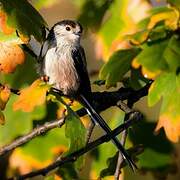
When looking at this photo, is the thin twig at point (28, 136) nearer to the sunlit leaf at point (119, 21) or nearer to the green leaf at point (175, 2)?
the sunlit leaf at point (119, 21)

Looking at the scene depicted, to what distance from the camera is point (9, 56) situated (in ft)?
7.93

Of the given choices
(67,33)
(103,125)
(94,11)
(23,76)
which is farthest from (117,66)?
(67,33)

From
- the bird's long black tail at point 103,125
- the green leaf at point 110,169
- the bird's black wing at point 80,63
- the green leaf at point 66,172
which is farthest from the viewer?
the bird's black wing at point 80,63

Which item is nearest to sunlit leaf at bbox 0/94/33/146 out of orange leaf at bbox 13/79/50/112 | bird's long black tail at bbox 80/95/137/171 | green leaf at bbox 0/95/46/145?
green leaf at bbox 0/95/46/145

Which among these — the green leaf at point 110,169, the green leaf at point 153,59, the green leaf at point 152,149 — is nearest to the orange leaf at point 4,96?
the green leaf at point 153,59

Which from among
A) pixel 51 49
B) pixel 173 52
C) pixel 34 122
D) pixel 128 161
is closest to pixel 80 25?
pixel 51 49

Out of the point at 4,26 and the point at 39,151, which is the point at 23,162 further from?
the point at 4,26

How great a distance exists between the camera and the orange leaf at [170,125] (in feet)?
8.30

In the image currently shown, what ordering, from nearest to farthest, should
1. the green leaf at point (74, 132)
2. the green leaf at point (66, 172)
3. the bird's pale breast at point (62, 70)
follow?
the green leaf at point (74, 132)
the green leaf at point (66, 172)
the bird's pale breast at point (62, 70)

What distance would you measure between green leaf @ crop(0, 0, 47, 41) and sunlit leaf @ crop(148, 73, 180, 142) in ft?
1.54

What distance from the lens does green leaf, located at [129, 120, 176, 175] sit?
3.65 m

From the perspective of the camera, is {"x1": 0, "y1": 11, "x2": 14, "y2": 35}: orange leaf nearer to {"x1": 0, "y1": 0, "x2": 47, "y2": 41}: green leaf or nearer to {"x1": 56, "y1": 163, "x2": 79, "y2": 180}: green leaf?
{"x1": 0, "y1": 0, "x2": 47, "y2": 41}: green leaf

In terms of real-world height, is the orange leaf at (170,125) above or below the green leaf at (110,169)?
above

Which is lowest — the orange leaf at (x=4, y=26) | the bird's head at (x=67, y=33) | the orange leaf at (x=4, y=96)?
the bird's head at (x=67, y=33)
